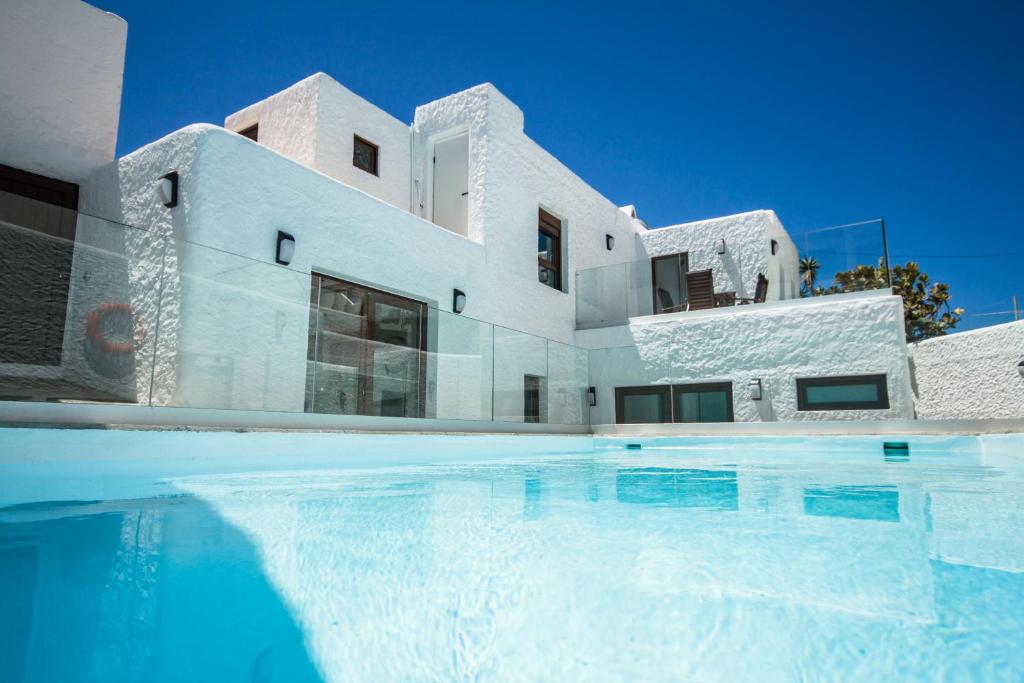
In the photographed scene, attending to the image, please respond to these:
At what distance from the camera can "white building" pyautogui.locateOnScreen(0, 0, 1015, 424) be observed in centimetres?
454

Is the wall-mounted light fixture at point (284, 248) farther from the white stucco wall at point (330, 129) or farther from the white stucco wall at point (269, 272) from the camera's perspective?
the white stucco wall at point (330, 129)

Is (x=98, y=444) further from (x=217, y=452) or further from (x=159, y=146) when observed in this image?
(x=159, y=146)

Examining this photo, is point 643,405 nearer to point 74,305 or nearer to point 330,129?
point 330,129

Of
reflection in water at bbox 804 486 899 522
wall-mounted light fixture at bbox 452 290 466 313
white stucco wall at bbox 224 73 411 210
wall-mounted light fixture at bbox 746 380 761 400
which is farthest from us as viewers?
wall-mounted light fixture at bbox 746 380 761 400

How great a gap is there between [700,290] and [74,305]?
10.6 metres

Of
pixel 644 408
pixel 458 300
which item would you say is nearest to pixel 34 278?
pixel 458 300

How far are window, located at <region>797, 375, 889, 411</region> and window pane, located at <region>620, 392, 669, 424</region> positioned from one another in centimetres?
235

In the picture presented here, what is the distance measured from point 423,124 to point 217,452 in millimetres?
8852

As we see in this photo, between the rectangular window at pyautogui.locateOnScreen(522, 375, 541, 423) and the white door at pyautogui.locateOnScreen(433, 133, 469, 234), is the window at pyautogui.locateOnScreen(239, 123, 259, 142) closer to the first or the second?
the white door at pyautogui.locateOnScreen(433, 133, 469, 234)

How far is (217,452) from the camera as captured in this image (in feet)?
14.9

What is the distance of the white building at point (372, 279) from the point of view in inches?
179

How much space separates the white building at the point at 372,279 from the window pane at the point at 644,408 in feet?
0.11

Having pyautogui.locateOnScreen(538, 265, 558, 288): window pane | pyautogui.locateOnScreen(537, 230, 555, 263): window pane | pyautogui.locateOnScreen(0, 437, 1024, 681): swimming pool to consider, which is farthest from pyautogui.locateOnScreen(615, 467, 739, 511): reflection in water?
pyautogui.locateOnScreen(537, 230, 555, 263): window pane

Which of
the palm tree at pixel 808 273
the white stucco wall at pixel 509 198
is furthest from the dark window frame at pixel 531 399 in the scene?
the palm tree at pixel 808 273
